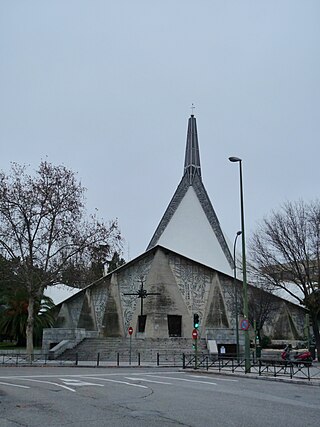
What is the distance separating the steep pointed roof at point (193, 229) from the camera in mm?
74250

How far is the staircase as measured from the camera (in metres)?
38.2

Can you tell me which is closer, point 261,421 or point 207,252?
point 261,421

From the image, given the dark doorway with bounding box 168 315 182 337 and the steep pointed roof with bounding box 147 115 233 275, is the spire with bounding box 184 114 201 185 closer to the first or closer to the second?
the steep pointed roof with bounding box 147 115 233 275

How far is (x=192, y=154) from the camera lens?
85375 mm

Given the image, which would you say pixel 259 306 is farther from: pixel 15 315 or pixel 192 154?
pixel 192 154

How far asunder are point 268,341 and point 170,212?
99.5 feet

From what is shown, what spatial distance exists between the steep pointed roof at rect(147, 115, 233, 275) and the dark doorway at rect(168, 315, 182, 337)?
1810 cm

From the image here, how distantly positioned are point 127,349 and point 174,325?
1521 cm

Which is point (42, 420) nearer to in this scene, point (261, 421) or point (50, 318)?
point (261, 421)

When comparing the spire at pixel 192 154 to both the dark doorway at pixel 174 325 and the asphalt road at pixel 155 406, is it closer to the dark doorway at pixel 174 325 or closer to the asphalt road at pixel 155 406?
the dark doorway at pixel 174 325

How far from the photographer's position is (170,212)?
77938 millimetres

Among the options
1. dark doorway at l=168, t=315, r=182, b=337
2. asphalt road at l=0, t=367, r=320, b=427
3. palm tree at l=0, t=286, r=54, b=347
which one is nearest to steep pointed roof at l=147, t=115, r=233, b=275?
dark doorway at l=168, t=315, r=182, b=337

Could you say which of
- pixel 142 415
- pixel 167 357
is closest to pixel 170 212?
pixel 167 357

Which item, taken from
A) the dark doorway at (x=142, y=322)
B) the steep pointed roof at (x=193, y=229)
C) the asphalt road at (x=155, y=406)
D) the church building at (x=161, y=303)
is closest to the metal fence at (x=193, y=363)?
the asphalt road at (x=155, y=406)
